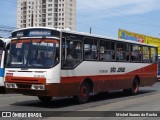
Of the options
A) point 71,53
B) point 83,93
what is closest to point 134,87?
point 83,93

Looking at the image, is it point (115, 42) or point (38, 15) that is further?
point (38, 15)

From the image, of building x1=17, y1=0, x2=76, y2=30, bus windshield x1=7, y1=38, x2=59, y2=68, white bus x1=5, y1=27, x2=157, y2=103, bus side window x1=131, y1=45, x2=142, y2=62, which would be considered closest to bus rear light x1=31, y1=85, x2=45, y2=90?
white bus x1=5, y1=27, x2=157, y2=103

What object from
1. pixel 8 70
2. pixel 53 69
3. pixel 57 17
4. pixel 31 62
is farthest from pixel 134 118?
pixel 57 17

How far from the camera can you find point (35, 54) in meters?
13.5

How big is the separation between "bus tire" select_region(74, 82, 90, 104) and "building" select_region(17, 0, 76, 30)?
1523 inches

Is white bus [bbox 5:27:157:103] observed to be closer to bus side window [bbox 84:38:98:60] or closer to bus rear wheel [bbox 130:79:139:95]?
bus side window [bbox 84:38:98:60]

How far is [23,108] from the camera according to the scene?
13.1 metres

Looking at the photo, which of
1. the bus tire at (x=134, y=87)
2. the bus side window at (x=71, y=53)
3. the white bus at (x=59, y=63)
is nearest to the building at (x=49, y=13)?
the bus tire at (x=134, y=87)

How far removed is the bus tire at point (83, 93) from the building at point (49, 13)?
38683 millimetres

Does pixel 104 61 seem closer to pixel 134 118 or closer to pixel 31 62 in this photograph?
pixel 31 62

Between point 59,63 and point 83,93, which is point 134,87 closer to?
point 83,93

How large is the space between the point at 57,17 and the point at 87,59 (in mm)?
39217

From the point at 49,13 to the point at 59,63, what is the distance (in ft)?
152

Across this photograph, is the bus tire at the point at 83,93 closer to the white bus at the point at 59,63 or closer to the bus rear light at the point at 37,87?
the white bus at the point at 59,63
